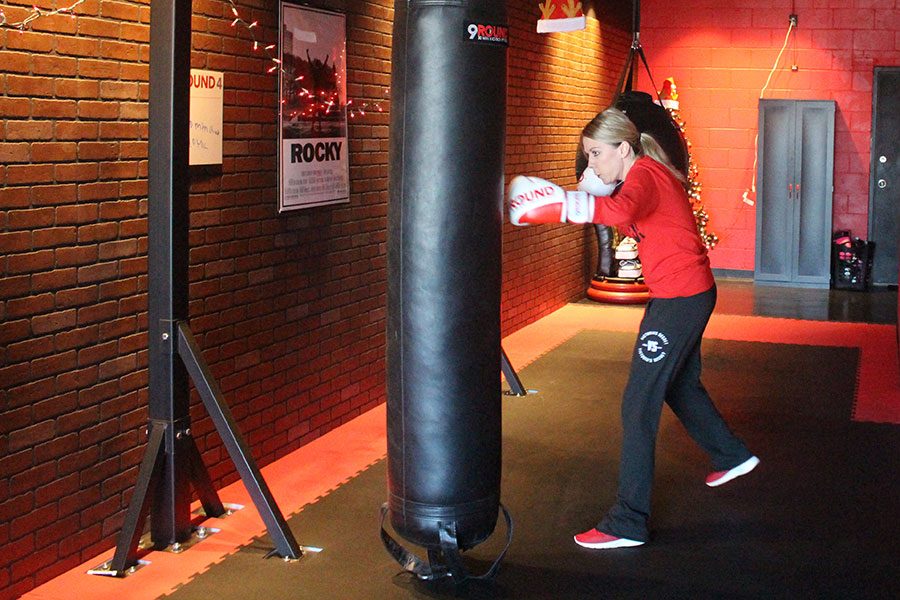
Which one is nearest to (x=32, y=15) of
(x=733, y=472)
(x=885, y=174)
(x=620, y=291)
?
(x=733, y=472)

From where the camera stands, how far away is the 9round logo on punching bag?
3.08 metres

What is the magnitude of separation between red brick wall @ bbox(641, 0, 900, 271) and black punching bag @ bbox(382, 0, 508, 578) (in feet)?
30.3

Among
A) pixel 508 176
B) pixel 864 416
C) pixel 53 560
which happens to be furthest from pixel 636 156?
pixel 508 176

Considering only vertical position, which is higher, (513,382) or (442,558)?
(513,382)

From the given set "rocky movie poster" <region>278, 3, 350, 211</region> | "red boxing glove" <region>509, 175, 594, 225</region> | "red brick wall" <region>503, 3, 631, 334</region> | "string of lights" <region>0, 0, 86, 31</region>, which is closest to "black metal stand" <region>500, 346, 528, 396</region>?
"rocky movie poster" <region>278, 3, 350, 211</region>

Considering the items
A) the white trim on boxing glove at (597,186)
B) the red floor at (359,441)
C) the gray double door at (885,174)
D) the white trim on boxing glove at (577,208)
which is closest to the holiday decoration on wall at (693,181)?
the gray double door at (885,174)

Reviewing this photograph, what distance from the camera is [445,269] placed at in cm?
318

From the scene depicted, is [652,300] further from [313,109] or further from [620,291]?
[620,291]

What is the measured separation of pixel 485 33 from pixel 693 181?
8992mm

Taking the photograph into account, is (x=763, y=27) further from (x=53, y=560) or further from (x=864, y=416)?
(x=53, y=560)

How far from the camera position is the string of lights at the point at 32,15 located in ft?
11.2

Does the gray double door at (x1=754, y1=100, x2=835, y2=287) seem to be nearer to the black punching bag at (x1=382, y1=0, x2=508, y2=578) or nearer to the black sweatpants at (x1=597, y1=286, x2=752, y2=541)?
the black sweatpants at (x1=597, y1=286, x2=752, y2=541)

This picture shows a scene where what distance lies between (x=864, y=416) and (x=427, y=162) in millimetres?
3991

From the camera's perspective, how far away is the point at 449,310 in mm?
3201
